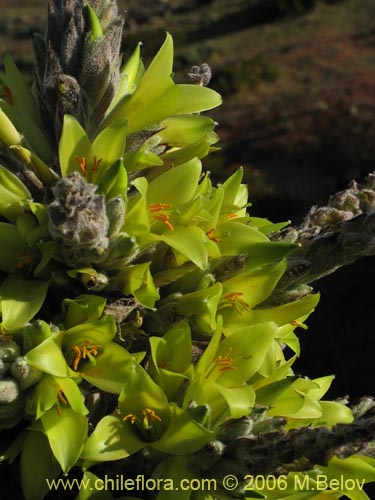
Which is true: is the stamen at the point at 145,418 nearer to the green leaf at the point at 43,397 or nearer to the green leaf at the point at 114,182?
the green leaf at the point at 43,397

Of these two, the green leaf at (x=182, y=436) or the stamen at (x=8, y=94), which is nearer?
the green leaf at (x=182, y=436)

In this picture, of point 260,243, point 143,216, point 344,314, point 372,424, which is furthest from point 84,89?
point 344,314

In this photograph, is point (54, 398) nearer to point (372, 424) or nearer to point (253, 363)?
point (253, 363)

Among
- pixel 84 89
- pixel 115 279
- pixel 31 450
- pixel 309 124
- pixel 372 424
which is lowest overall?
pixel 309 124

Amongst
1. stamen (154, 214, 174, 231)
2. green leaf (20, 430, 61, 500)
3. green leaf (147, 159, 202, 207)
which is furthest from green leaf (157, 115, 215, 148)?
green leaf (20, 430, 61, 500)

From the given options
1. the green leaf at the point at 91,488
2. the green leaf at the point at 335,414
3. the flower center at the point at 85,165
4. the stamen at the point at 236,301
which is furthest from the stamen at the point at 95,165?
the green leaf at the point at 335,414

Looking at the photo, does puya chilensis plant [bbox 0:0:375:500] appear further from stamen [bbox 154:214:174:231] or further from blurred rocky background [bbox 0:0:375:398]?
blurred rocky background [bbox 0:0:375:398]
